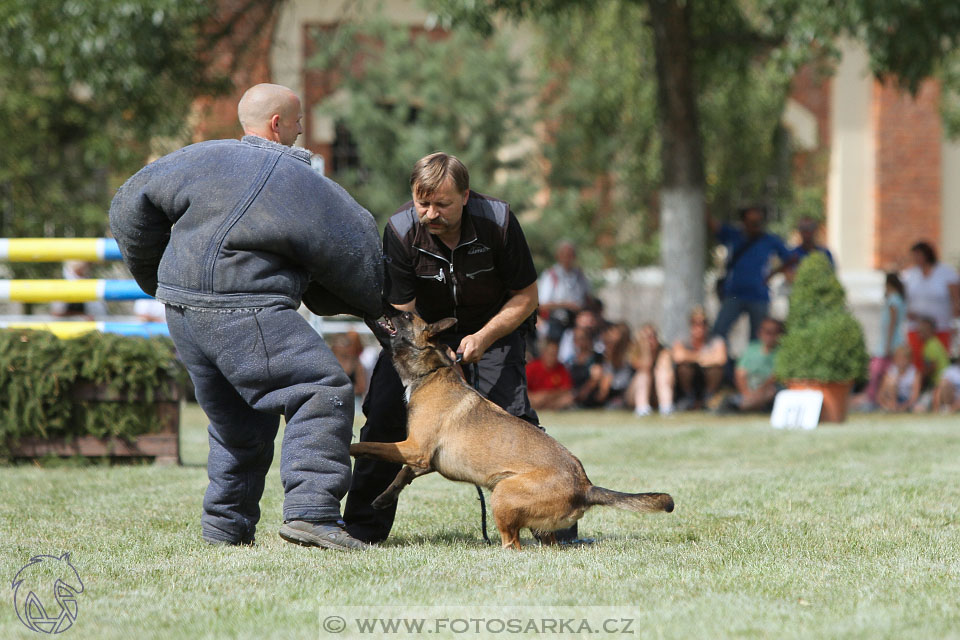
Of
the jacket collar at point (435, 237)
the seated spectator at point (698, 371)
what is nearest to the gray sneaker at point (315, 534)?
the jacket collar at point (435, 237)

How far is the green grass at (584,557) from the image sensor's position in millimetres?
3635

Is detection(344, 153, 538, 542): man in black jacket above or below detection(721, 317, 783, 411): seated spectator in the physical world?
above

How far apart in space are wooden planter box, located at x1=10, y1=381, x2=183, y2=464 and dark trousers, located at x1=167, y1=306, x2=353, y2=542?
10.1 feet

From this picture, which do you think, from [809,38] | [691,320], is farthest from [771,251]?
[809,38]

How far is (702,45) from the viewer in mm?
15172

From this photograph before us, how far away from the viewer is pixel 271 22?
16.8m

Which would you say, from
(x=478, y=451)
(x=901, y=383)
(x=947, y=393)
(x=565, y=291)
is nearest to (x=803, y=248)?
(x=901, y=383)

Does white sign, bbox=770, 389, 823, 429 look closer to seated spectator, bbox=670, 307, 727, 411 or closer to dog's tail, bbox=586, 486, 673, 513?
seated spectator, bbox=670, 307, 727, 411

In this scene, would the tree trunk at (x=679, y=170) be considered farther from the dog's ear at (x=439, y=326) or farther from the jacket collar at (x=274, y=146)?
the jacket collar at (x=274, y=146)

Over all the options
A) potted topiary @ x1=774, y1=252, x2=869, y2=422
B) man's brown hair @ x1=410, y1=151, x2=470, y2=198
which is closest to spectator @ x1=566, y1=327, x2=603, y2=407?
potted topiary @ x1=774, y1=252, x2=869, y2=422

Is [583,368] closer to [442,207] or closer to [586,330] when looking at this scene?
[586,330]

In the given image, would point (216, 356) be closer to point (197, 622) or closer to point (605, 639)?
point (197, 622)

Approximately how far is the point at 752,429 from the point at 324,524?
663 centimetres

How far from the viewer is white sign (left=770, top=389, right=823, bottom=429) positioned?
1110cm
